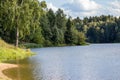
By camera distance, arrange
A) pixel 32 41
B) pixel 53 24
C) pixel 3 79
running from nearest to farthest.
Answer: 1. pixel 3 79
2. pixel 32 41
3. pixel 53 24

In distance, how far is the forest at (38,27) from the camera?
6906 cm

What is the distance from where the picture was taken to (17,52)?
64.5 metres

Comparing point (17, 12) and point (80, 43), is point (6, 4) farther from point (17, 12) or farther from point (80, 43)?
point (80, 43)

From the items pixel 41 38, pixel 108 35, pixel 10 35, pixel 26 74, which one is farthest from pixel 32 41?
pixel 26 74

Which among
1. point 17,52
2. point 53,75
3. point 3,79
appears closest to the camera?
point 3,79

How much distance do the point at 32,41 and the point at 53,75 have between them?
94109 millimetres

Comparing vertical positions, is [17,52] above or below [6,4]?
below

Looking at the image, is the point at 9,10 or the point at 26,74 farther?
the point at 9,10

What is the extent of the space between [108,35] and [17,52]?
13834 cm

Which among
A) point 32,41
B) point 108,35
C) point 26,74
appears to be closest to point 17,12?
point 26,74

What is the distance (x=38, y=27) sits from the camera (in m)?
114

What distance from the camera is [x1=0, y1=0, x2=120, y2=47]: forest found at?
2719 inches

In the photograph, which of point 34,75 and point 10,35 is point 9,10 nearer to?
point 34,75

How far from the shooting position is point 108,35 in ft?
651
